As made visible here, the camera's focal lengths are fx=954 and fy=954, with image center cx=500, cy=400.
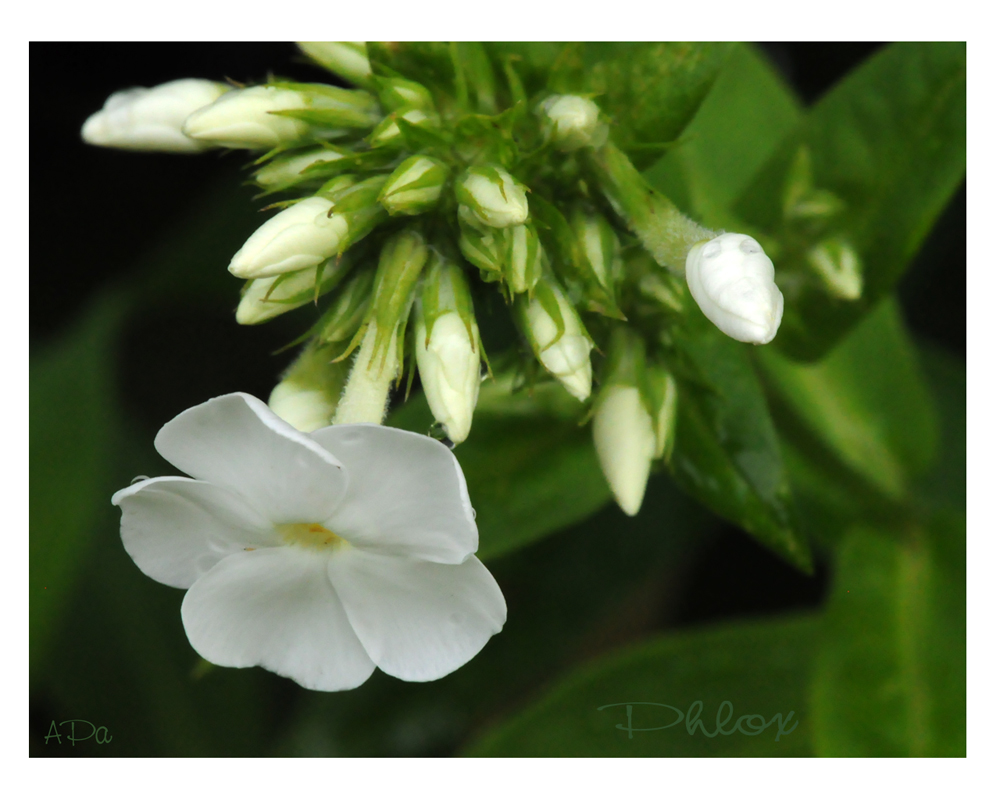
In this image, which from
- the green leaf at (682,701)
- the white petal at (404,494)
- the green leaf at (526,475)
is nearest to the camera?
the white petal at (404,494)

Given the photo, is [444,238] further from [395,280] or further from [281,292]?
[281,292]

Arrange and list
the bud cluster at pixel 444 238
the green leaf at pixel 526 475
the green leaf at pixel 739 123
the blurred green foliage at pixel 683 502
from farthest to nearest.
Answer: the green leaf at pixel 739 123, the green leaf at pixel 526 475, the blurred green foliage at pixel 683 502, the bud cluster at pixel 444 238

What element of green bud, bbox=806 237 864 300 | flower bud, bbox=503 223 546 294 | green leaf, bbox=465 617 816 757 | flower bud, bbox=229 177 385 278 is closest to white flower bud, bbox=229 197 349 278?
flower bud, bbox=229 177 385 278

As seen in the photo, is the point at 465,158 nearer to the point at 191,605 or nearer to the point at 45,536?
the point at 191,605

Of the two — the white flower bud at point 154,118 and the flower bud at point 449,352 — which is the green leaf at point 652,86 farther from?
the white flower bud at point 154,118

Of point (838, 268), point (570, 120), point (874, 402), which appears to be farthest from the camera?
point (874, 402)

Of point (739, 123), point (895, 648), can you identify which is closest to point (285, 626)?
point (895, 648)

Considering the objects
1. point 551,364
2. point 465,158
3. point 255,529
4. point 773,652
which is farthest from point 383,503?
point 773,652

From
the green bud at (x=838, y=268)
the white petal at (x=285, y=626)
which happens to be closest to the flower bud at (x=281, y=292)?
the white petal at (x=285, y=626)
